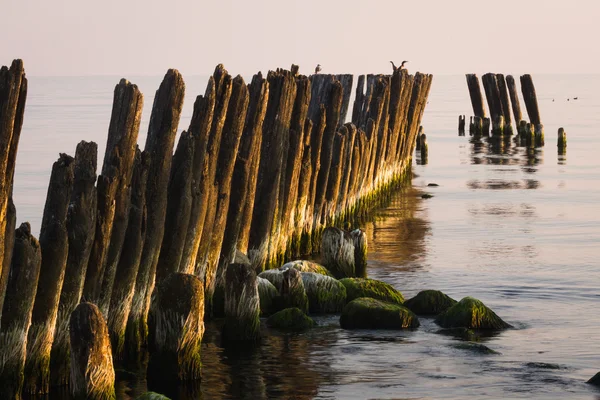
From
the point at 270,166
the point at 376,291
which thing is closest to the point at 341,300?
the point at 376,291

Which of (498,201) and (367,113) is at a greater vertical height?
(367,113)

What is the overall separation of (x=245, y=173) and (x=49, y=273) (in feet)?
13.7

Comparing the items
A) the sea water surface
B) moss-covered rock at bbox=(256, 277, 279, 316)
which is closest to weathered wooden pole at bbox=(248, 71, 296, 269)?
moss-covered rock at bbox=(256, 277, 279, 316)

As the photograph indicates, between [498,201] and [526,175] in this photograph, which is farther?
[526,175]

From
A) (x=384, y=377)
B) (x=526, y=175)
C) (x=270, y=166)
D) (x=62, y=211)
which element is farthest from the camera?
(x=526, y=175)

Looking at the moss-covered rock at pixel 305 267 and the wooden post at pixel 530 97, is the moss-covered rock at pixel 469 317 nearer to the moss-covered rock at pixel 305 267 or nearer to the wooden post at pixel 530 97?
the moss-covered rock at pixel 305 267

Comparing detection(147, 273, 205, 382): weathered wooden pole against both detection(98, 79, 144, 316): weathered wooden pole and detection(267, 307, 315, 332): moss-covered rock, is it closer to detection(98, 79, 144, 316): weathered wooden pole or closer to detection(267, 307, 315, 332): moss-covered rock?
detection(98, 79, 144, 316): weathered wooden pole

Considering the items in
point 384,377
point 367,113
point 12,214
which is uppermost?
point 367,113

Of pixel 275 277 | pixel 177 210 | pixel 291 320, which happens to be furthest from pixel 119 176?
pixel 275 277

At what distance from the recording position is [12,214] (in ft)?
24.5

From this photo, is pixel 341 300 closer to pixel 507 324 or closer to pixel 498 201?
pixel 507 324

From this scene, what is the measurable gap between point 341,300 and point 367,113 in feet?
34.4

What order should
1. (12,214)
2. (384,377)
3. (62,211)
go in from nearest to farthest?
1. (12,214)
2. (62,211)
3. (384,377)

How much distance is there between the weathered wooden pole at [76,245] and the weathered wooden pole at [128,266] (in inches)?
25.6
